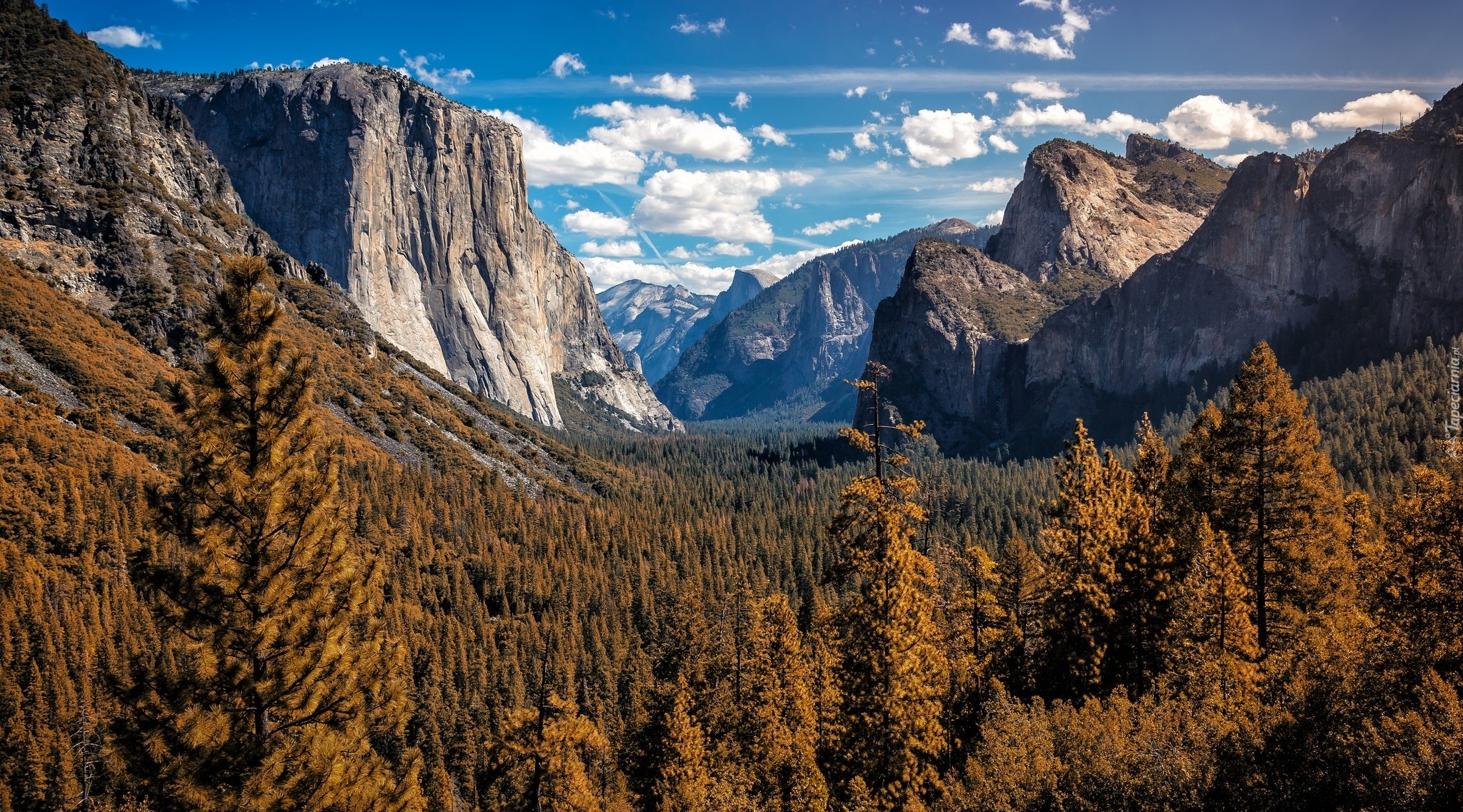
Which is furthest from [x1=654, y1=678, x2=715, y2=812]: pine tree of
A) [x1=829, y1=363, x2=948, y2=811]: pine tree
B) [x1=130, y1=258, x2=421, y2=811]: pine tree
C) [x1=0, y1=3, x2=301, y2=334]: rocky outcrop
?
[x1=0, y1=3, x2=301, y2=334]: rocky outcrop

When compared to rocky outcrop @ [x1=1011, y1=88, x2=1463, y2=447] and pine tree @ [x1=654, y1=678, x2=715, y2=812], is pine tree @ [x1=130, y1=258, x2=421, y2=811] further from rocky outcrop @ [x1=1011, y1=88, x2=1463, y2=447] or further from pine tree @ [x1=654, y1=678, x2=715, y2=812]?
rocky outcrop @ [x1=1011, y1=88, x2=1463, y2=447]

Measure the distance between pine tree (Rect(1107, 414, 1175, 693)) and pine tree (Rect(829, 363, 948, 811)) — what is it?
32.9 feet

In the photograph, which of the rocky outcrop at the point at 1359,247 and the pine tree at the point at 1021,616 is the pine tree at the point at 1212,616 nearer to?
the pine tree at the point at 1021,616

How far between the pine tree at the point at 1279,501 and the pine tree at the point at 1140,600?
2549mm

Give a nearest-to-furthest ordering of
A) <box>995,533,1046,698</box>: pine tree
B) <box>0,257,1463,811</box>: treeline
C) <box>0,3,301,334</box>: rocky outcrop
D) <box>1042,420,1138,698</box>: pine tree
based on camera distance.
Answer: <box>0,257,1463,811</box>: treeline → <box>1042,420,1138,698</box>: pine tree → <box>995,533,1046,698</box>: pine tree → <box>0,3,301,334</box>: rocky outcrop

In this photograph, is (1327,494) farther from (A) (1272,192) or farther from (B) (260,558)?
(A) (1272,192)

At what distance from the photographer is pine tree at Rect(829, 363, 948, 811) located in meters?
20.6

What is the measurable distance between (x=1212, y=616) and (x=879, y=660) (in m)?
11.7

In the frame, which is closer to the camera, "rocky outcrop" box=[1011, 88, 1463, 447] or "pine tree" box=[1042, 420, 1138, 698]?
"pine tree" box=[1042, 420, 1138, 698]

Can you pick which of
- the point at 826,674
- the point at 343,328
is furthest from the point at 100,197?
the point at 826,674

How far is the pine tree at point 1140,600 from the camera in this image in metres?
26.5

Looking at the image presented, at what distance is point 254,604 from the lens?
13.2m

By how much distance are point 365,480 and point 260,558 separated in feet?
326

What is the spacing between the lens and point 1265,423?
26.2 m
